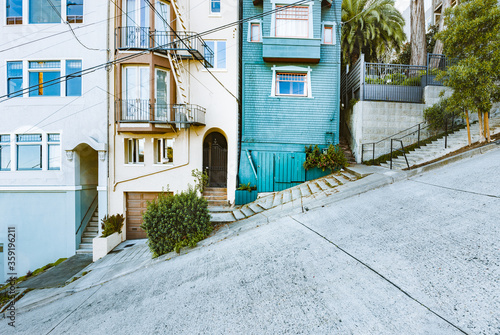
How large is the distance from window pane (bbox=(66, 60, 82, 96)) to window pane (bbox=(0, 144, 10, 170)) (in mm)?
4006

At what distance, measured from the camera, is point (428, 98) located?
37.0 ft

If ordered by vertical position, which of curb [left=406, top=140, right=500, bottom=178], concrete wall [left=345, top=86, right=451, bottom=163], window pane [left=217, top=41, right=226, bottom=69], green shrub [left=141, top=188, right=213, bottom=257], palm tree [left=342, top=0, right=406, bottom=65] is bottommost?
green shrub [left=141, top=188, right=213, bottom=257]

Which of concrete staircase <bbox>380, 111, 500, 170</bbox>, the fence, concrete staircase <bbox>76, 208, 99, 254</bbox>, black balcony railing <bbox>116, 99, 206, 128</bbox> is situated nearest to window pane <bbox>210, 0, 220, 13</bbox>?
black balcony railing <bbox>116, 99, 206, 128</bbox>

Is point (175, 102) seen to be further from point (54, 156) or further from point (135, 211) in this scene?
point (54, 156)

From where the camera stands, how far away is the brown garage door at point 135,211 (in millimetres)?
10828

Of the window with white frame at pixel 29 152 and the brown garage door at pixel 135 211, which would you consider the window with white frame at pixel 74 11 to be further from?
the brown garage door at pixel 135 211

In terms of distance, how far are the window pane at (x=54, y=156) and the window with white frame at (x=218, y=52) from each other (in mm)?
8436

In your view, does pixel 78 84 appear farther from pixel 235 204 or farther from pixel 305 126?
pixel 305 126

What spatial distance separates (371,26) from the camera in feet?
50.8

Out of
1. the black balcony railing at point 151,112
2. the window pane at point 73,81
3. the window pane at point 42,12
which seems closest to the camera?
the black balcony railing at point 151,112

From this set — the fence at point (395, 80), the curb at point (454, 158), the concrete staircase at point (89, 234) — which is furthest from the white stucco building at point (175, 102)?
the curb at point (454, 158)

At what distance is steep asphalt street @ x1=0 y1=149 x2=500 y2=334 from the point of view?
267 cm

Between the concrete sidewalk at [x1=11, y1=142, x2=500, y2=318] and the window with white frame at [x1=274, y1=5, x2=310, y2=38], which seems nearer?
the concrete sidewalk at [x1=11, y1=142, x2=500, y2=318]

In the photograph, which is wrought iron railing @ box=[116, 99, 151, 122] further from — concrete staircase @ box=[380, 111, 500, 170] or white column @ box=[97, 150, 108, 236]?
concrete staircase @ box=[380, 111, 500, 170]
